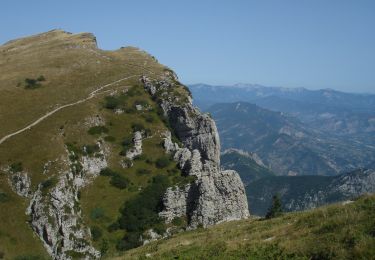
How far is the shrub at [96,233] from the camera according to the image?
109250mm

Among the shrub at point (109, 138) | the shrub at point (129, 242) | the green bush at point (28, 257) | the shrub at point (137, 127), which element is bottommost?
the shrub at point (129, 242)

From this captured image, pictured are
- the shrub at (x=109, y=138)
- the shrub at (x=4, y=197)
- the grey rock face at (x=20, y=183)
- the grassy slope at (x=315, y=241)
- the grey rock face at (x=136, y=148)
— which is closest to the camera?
the grassy slope at (x=315, y=241)

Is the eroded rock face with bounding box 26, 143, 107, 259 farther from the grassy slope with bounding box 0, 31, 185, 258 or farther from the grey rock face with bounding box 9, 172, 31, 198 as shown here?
the grey rock face with bounding box 9, 172, 31, 198

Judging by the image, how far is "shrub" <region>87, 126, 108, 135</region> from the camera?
13969cm

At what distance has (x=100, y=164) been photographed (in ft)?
434

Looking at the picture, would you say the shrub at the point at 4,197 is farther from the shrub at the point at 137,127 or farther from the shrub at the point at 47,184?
the shrub at the point at 137,127

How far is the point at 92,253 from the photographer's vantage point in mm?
105000

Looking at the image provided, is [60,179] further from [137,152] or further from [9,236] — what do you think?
[137,152]

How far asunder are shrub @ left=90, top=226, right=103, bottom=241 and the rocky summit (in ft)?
0.78

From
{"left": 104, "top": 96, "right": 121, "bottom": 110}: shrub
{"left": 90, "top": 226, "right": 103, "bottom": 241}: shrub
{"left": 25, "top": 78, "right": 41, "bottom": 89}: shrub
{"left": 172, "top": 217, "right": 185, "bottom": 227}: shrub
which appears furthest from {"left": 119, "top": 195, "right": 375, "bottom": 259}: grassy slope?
{"left": 25, "top": 78, "right": 41, "bottom": 89}: shrub

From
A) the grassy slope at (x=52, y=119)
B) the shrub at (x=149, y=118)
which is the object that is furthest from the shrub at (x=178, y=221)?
the shrub at (x=149, y=118)

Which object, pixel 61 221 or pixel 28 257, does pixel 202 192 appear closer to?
pixel 61 221

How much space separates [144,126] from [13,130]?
42.2 m

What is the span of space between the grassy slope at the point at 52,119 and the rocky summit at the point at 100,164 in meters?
0.33
